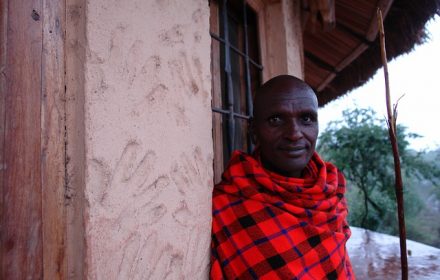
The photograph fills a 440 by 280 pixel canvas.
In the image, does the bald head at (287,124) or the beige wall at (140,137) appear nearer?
the beige wall at (140,137)

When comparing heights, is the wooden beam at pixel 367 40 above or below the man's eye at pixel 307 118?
above

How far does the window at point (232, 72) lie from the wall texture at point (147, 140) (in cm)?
51

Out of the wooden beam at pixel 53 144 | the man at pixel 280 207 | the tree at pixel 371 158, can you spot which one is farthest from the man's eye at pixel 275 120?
the tree at pixel 371 158

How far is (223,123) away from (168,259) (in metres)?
0.85

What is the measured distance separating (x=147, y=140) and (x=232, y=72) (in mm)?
1003

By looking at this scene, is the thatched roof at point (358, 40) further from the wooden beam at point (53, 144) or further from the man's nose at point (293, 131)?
the wooden beam at point (53, 144)

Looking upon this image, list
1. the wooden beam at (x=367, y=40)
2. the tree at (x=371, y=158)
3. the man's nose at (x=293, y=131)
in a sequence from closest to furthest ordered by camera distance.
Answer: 1. the man's nose at (x=293, y=131)
2. the wooden beam at (x=367, y=40)
3. the tree at (x=371, y=158)

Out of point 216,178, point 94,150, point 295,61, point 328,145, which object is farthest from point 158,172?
point 328,145

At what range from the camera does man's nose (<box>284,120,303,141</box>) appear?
105 centimetres

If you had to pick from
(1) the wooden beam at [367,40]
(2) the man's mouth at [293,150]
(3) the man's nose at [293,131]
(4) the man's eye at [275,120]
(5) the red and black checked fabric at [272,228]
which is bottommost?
(5) the red and black checked fabric at [272,228]

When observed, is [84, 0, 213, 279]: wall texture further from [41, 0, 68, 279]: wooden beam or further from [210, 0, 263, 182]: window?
[210, 0, 263, 182]: window

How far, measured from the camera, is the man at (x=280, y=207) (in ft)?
2.99

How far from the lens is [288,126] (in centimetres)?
107

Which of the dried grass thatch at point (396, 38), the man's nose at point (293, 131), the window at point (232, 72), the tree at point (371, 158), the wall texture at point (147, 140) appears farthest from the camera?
the tree at point (371, 158)
